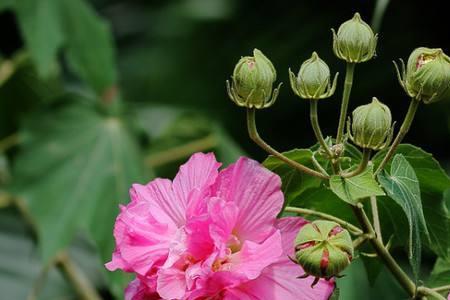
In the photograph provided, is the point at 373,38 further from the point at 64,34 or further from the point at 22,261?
the point at 22,261

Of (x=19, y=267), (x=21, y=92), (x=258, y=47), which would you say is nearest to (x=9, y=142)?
(x=21, y=92)

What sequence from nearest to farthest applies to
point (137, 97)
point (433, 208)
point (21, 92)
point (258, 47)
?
1. point (433, 208)
2. point (21, 92)
3. point (258, 47)
4. point (137, 97)

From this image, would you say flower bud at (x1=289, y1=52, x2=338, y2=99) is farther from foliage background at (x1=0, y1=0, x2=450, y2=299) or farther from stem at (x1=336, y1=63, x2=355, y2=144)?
foliage background at (x1=0, y1=0, x2=450, y2=299)

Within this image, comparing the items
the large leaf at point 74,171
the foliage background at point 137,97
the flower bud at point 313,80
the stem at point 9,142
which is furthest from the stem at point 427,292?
the stem at point 9,142

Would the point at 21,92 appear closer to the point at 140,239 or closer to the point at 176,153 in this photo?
the point at 176,153

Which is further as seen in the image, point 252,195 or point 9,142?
point 9,142

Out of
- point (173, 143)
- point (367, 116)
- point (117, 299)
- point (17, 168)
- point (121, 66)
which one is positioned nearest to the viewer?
point (367, 116)

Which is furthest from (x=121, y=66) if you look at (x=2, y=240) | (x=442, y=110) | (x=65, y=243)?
(x=65, y=243)
